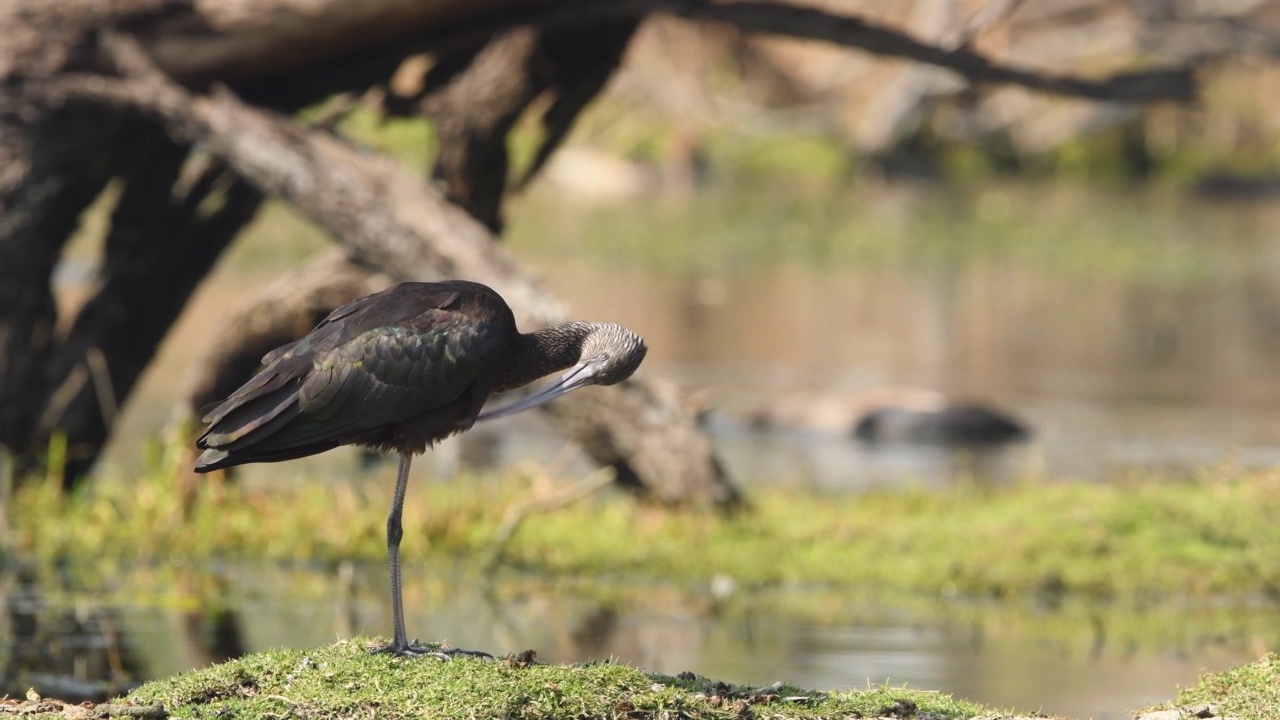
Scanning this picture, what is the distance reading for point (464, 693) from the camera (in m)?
5.57

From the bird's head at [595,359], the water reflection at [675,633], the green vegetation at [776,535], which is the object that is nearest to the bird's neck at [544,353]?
the bird's head at [595,359]

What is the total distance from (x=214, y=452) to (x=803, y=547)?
5347 millimetres

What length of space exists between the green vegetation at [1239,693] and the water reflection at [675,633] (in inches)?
61.8

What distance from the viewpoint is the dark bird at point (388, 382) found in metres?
6.24

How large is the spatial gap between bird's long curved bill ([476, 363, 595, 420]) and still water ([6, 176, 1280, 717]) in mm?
1922

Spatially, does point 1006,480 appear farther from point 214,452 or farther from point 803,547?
point 214,452

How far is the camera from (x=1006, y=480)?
564 inches

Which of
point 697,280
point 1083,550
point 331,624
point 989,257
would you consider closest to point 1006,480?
point 1083,550

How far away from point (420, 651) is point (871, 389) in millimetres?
12114

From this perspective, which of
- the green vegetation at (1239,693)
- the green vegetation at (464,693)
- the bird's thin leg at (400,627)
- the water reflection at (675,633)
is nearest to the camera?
the green vegetation at (464,693)

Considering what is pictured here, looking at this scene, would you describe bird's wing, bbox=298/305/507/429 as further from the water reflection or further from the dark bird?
the water reflection

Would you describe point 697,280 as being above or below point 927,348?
above

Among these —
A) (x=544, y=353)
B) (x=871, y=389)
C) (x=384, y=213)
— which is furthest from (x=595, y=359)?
(x=871, y=389)

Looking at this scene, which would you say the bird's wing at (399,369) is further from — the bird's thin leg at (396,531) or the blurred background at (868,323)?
the blurred background at (868,323)
